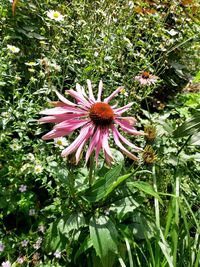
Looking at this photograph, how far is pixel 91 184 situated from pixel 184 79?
54.1 inches

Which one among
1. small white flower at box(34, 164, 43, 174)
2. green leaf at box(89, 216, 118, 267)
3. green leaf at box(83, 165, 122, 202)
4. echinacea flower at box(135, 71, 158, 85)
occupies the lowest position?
green leaf at box(89, 216, 118, 267)

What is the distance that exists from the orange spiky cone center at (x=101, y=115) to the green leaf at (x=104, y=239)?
0.26 m

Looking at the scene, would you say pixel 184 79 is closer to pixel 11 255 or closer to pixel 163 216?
pixel 163 216

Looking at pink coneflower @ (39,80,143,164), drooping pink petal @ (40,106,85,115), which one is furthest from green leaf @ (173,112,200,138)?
drooping pink petal @ (40,106,85,115)

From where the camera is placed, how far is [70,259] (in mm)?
1146

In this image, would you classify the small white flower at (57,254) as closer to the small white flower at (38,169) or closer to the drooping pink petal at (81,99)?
the small white flower at (38,169)

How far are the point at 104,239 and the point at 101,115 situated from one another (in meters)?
0.30

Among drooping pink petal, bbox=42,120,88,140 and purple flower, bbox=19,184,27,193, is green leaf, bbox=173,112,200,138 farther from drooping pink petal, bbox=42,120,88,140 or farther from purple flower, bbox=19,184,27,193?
purple flower, bbox=19,184,27,193

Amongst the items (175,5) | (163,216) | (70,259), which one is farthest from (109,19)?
(70,259)

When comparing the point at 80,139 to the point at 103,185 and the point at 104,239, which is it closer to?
the point at 103,185

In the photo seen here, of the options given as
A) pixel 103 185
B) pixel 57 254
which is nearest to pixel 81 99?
pixel 103 185

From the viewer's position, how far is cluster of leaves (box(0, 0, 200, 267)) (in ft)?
3.27

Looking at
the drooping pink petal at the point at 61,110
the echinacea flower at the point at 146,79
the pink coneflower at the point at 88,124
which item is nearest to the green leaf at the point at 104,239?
the pink coneflower at the point at 88,124

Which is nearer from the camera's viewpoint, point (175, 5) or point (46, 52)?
Answer: point (46, 52)
